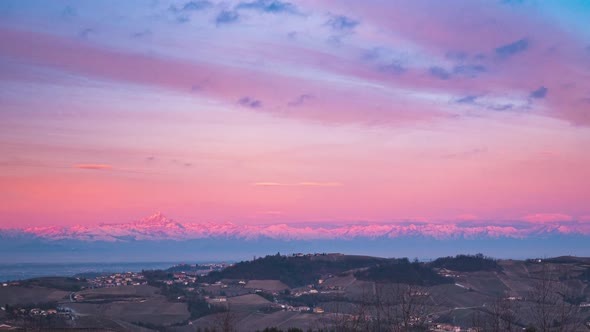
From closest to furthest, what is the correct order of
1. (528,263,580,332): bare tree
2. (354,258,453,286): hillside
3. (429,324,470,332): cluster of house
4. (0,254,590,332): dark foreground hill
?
(528,263,580,332): bare tree, (429,324,470,332): cluster of house, (0,254,590,332): dark foreground hill, (354,258,453,286): hillside

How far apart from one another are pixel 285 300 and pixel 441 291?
115 feet

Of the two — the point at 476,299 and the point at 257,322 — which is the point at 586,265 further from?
the point at 257,322

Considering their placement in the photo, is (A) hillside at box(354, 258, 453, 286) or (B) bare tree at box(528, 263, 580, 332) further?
(A) hillside at box(354, 258, 453, 286)

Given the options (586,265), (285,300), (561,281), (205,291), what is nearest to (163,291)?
(205,291)

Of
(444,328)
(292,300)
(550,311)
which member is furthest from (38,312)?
(550,311)

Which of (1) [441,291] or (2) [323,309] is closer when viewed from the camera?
(2) [323,309]

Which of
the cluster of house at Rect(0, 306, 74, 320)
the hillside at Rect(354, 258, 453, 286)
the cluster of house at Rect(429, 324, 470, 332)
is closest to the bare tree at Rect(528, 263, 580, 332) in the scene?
the cluster of house at Rect(429, 324, 470, 332)

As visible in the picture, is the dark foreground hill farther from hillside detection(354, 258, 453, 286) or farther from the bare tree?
the bare tree

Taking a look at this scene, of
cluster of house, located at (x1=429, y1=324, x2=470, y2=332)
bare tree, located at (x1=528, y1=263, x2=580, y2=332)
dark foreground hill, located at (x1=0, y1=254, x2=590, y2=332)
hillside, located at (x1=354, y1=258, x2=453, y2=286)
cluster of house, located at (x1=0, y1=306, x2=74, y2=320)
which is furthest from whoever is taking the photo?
hillside, located at (x1=354, y1=258, x2=453, y2=286)

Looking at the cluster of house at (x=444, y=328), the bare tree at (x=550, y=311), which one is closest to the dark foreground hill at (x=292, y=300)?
the cluster of house at (x=444, y=328)

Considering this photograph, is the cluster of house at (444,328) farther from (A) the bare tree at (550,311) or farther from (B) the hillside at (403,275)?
(B) the hillside at (403,275)

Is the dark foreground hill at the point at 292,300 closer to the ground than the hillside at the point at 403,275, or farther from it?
closer to the ground

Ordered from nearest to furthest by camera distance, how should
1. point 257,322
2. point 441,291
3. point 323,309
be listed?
1. point 257,322
2. point 323,309
3. point 441,291

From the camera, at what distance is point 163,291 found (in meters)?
173
